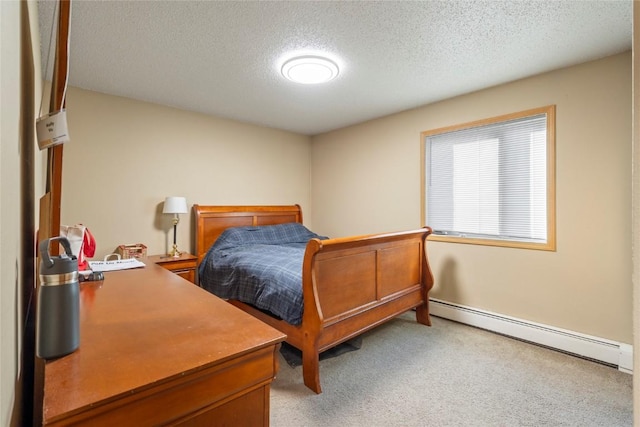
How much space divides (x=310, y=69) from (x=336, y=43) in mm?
354

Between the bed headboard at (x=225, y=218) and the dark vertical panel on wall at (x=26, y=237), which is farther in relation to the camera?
the bed headboard at (x=225, y=218)

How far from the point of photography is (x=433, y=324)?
→ 10.0 feet

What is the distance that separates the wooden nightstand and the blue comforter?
136mm

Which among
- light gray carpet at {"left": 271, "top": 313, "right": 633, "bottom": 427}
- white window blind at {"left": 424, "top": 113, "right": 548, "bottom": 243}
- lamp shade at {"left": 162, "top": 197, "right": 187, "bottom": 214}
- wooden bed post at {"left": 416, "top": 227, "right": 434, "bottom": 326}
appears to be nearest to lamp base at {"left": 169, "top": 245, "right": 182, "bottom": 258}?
lamp shade at {"left": 162, "top": 197, "right": 187, "bottom": 214}

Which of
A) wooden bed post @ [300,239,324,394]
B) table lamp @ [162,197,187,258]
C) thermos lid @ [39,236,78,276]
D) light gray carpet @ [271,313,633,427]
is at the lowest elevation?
light gray carpet @ [271,313,633,427]

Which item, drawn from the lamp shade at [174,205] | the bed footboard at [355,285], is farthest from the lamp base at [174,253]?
the bed footboard at [355,285]

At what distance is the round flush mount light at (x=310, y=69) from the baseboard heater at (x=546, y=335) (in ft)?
8.46

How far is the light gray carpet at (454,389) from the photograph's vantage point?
171cm

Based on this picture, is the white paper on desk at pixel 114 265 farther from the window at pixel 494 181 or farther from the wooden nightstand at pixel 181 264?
the window at pixel 494 181

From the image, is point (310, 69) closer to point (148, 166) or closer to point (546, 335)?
point (148, 166)

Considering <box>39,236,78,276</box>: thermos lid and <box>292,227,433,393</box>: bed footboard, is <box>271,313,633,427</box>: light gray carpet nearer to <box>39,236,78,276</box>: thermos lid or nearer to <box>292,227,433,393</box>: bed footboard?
<box>292,227,433,393</box>: bed footboard

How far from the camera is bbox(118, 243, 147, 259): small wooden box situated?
292 cm

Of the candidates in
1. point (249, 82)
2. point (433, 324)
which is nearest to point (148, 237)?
point (249, 82)

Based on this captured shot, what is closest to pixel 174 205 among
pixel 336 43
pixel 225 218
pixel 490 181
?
pixel 225 218
